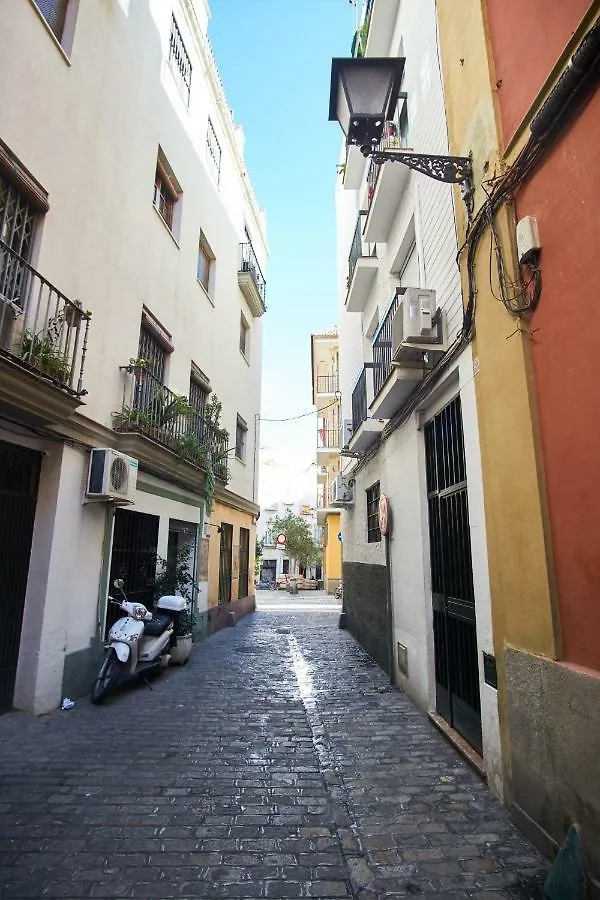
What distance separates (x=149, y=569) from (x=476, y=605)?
558 centimetres

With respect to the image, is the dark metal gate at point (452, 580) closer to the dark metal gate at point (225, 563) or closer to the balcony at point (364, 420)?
the balcony at point (364, 420)

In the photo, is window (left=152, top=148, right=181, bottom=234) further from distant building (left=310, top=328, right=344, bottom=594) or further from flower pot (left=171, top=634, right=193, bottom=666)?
distant building (left=310, top=328, right=344, bottom=594)

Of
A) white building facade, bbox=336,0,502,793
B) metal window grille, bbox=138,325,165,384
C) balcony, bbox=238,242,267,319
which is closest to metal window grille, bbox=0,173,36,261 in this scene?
metal window grille, bbox=138,325,165,384

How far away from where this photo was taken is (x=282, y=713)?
5371 millimetres

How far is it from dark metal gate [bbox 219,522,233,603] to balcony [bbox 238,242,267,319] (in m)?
6.90

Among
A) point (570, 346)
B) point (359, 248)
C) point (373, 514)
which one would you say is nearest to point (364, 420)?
point (373, 514)

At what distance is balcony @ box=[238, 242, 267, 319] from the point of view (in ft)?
46.4

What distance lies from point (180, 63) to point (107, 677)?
37.0ft

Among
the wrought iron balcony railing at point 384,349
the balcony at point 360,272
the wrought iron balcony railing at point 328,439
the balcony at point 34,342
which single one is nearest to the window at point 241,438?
the balcony at point 360,272

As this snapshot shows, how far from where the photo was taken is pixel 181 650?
7535 millimetres

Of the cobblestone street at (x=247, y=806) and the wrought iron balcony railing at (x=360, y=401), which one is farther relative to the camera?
the wrought iron balcony railing at (x=360, y=401)

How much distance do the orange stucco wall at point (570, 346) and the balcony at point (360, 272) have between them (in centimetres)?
581

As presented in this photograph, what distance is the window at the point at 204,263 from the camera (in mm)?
11195

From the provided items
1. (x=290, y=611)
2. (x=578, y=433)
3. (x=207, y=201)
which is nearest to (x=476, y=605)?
(x=578, y=433)
